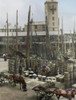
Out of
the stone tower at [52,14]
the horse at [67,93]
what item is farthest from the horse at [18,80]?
the stone tower at [52,14]

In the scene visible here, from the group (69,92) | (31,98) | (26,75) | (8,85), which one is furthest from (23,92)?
(26,75)

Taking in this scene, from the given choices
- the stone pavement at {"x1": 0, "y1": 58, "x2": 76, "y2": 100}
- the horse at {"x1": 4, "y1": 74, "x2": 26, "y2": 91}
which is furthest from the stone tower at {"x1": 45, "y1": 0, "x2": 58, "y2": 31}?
the stone pavement at {"x1": 0, "y1": 58, "x2": 76, "y2": 100}

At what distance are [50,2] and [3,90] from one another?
70.7m

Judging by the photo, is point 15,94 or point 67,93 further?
point 15,94

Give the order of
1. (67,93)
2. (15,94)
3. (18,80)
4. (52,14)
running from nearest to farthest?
1. (67,93)
2. (15,94)
3. (18,80)
4. (52,14)

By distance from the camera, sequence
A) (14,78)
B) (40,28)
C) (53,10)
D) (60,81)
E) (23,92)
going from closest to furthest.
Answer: (23,92)
(14,78)
(60,81)
(40,28)
(53,10)

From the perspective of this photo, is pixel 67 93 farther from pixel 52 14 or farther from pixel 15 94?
pixel 52 14

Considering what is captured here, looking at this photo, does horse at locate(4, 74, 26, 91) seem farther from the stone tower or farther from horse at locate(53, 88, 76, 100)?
the stone tower

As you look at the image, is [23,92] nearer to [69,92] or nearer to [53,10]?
[69,92]

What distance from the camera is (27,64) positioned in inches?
951

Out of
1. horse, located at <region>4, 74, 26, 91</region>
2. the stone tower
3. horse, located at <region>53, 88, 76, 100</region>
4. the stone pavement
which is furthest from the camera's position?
the stone tower

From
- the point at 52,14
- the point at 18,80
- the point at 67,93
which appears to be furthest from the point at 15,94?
the point at 52,14

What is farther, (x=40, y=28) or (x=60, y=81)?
(x=40, y=28)

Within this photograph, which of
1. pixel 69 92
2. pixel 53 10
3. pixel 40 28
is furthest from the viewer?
pixel 53 10
